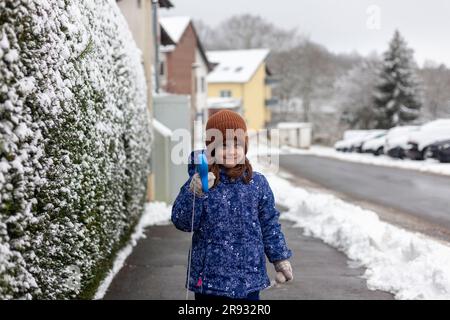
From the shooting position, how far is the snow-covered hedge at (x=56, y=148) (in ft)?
8.93

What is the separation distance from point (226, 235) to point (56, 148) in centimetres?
122

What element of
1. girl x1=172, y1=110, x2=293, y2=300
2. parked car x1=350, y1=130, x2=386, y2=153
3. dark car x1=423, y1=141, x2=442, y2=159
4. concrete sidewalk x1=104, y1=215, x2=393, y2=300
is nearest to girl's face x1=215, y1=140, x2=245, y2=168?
girl x1=172, y1=110, x2=293, y2=300

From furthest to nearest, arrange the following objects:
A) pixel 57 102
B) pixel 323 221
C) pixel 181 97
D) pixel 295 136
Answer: pixel 295 136
pixel 181 97
pixel 323 221
pixel 57 102

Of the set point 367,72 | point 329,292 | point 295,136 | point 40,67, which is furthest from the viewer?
point 367,72

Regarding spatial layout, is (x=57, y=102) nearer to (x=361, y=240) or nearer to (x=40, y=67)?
(x=40, y=67)

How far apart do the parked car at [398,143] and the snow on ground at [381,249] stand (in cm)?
1776

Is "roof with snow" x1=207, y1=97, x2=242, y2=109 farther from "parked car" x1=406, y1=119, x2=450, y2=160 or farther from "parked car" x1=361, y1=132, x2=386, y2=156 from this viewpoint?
"parked car" x1=406, y1=119, x2=450, y2=160

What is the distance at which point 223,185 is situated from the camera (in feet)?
10.3

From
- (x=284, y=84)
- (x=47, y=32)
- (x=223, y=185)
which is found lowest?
(x=223, y=185)

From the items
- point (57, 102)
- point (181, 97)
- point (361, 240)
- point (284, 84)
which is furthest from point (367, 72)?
point (57, 102)

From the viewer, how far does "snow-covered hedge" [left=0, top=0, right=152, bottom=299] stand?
2.72 m

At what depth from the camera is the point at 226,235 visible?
3.16 meters

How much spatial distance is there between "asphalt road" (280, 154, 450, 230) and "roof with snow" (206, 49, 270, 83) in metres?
33.8
